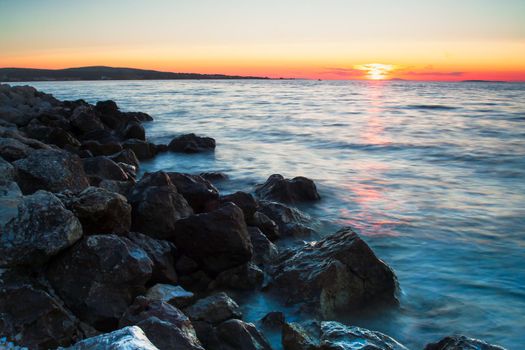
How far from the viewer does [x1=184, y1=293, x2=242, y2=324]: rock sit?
4.68 metres

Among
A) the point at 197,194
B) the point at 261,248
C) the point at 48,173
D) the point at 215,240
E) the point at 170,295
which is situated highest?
the point at 48,173

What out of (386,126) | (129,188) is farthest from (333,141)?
(129,188)

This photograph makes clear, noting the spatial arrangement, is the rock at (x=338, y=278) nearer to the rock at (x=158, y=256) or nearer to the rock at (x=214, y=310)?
the rock at (x=214, y=310)

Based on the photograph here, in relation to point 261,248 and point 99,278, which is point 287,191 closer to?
point 261,248

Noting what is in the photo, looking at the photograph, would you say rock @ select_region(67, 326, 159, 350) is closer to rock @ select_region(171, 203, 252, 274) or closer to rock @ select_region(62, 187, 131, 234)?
rock @ select_region(62, 187, 131, 234)

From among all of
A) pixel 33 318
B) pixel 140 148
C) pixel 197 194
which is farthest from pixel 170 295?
pixel 140 148

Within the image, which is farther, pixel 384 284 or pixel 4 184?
pixel 384 284

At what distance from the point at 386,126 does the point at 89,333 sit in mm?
25025

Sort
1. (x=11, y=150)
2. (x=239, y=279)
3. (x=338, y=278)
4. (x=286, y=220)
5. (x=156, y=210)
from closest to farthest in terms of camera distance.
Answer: (x=338, y=278)
(x=239, y=279)
(x=156, y=210)
(x=11, y=150)
(x=286, y=220)

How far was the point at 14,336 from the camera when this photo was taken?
12.6 ft

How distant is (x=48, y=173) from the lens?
6.25 m

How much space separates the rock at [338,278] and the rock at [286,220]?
1698 millimetres

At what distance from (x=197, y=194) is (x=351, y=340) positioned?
4.38 m

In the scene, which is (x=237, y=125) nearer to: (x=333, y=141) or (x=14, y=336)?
(x=333, y=141)
